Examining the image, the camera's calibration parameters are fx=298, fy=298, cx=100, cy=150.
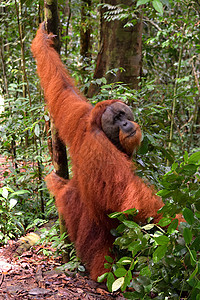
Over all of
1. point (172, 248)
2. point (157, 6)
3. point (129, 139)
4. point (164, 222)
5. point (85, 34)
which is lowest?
point (172, 248)

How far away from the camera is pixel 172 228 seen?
126cm

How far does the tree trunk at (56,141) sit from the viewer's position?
2.34m

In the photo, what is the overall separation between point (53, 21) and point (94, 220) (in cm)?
167

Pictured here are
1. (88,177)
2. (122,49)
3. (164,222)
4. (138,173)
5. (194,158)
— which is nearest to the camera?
(194,158)

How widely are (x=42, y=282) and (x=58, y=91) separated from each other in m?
1.63

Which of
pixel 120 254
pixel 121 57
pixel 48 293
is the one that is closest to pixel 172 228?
pixel 120 254

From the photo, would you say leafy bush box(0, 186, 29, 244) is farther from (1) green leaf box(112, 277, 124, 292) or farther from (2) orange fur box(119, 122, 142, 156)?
(1) green leaf box(112, 277, 124, 292)

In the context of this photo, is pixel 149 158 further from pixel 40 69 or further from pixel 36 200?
pixel 36 200

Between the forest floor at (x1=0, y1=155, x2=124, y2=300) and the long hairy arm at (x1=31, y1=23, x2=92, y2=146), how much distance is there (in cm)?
115

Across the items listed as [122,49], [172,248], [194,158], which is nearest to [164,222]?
[172,248]

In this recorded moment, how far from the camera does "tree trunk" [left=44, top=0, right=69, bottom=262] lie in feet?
7.67

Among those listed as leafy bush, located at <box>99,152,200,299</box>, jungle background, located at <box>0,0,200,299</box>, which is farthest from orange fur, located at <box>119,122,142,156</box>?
leafy bush, located at <box>99,152,200,299</box>

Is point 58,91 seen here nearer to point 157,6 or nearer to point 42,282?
point 157,6

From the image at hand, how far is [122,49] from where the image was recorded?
375cm
